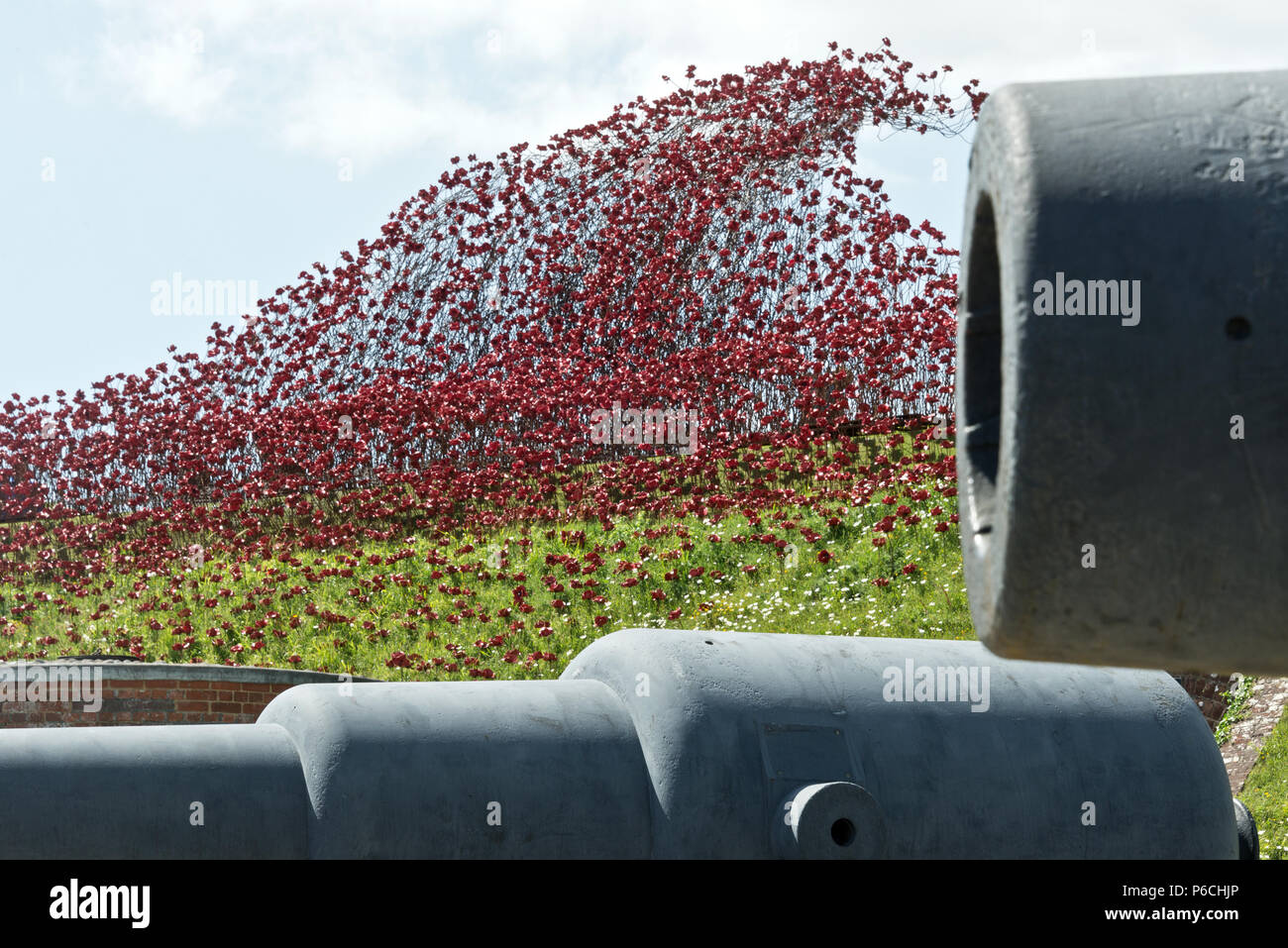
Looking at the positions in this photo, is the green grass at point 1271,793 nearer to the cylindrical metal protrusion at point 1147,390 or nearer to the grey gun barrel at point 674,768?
the grey gun barrel at point 674,768

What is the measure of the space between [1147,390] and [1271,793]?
7348 millimetres

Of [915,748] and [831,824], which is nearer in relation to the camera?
[831,824]

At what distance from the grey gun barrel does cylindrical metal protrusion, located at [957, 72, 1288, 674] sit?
1824mm

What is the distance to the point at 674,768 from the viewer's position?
3234 millimetres

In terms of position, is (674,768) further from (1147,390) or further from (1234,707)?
(1234,707)

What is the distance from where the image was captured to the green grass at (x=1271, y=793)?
7.27 m

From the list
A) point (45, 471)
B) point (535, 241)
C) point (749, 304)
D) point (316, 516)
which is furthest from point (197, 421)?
point (749, 304)

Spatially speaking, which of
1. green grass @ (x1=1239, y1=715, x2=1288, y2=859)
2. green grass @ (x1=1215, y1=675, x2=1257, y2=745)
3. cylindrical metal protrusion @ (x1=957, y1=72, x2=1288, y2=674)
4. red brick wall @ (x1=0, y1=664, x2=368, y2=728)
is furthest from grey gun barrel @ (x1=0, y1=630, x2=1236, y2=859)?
green grass @ (x1=1215, y1=675, x2=1257, y2=745)

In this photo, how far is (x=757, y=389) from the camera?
13344 mm

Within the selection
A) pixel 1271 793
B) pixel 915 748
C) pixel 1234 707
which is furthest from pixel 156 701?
pixel 1234 707

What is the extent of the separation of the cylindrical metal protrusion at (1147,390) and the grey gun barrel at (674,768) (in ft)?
5.98

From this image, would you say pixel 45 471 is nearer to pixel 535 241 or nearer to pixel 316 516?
pixel 316 516

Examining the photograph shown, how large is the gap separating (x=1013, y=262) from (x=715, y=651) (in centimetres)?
218
